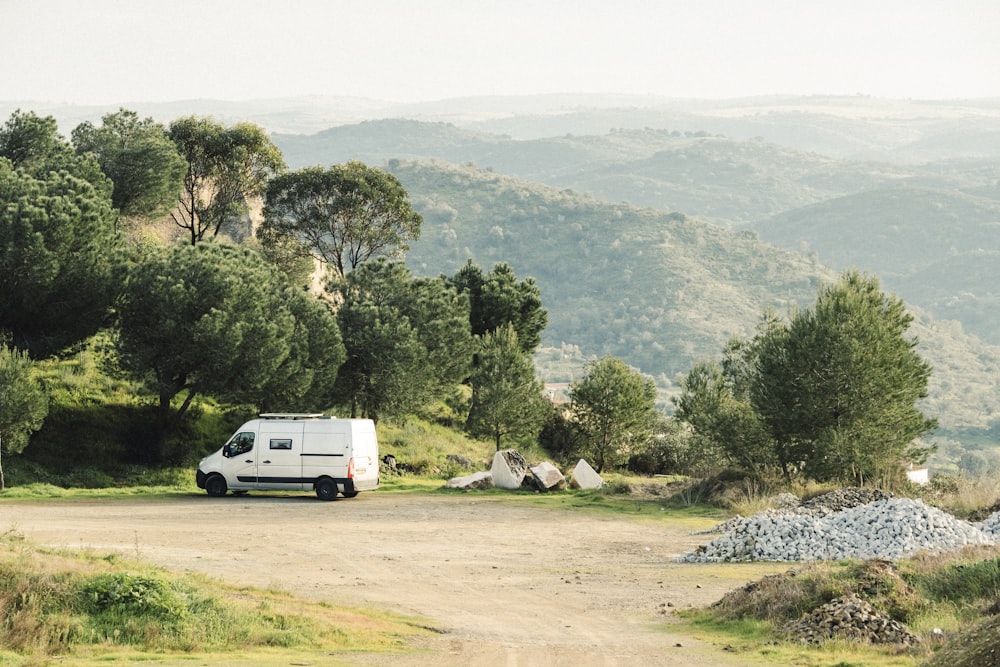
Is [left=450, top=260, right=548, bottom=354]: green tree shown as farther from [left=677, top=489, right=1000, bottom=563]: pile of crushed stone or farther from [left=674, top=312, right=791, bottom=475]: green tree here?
[left=677, top=489, right=1000, bottom=563]: pile of crushed stone

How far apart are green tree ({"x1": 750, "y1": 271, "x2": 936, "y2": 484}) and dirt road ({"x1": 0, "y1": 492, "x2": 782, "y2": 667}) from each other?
366 inches

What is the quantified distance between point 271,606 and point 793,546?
14.5 meters

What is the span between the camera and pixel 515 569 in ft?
87.6

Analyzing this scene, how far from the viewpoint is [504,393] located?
57.5 meters

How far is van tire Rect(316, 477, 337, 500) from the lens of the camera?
130 feet

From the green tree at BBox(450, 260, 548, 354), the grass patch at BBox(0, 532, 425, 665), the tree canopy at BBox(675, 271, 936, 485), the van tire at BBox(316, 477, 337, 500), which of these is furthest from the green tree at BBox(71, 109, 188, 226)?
the grass patch at BBox(0, 532, 425, 665)

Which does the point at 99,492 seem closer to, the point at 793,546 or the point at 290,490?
the point at 290,490

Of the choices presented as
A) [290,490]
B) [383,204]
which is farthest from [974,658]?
[383,204]

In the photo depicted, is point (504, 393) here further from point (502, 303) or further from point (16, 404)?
point (16, 404)

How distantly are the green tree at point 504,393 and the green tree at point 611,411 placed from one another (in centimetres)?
331

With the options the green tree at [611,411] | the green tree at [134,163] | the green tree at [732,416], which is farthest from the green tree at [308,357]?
the green tree at [732,416]

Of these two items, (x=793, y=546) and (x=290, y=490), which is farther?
(x=290, y=490)

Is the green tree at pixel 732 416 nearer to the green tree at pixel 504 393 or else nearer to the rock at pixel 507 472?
the rock at pixel 507 472

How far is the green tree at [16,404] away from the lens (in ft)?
129
